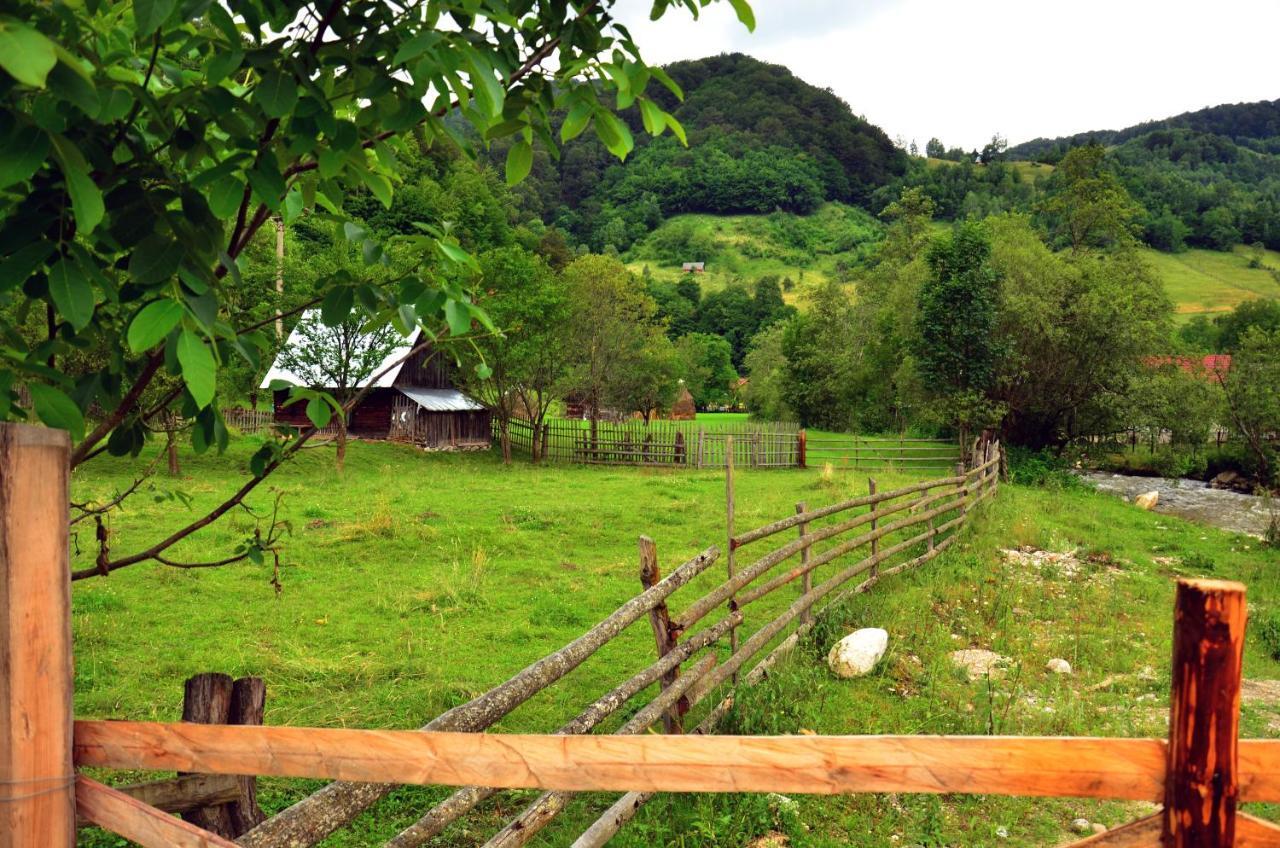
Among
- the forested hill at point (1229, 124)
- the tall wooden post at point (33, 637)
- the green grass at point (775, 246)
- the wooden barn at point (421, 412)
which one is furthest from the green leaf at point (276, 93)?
the forested hill at point (1229, 124)

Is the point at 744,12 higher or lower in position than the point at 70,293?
higher

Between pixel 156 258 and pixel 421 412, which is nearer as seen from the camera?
pixel 156 258

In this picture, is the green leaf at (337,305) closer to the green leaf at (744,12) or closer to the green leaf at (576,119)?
the green leaf at (576,119)

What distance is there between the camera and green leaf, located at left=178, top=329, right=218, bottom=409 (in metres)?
1.22

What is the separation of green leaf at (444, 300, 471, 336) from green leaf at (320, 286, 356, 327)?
0.22m

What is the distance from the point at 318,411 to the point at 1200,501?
87.8ft

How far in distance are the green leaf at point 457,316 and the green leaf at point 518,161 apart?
289 mm

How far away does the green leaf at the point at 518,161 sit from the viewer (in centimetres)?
178

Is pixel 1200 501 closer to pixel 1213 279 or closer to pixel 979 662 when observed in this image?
pixel 979 662

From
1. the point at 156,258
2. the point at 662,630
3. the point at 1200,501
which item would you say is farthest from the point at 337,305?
the point at 1200,501

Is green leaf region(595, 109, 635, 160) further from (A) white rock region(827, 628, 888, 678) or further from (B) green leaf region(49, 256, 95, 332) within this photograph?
(A) white rock region(827, 628, 888, 678)

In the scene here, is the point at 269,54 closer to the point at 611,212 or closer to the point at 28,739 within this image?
the point at 28,739

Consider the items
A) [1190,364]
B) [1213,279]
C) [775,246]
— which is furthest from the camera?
[775,246]

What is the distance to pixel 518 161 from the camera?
5.87ft
